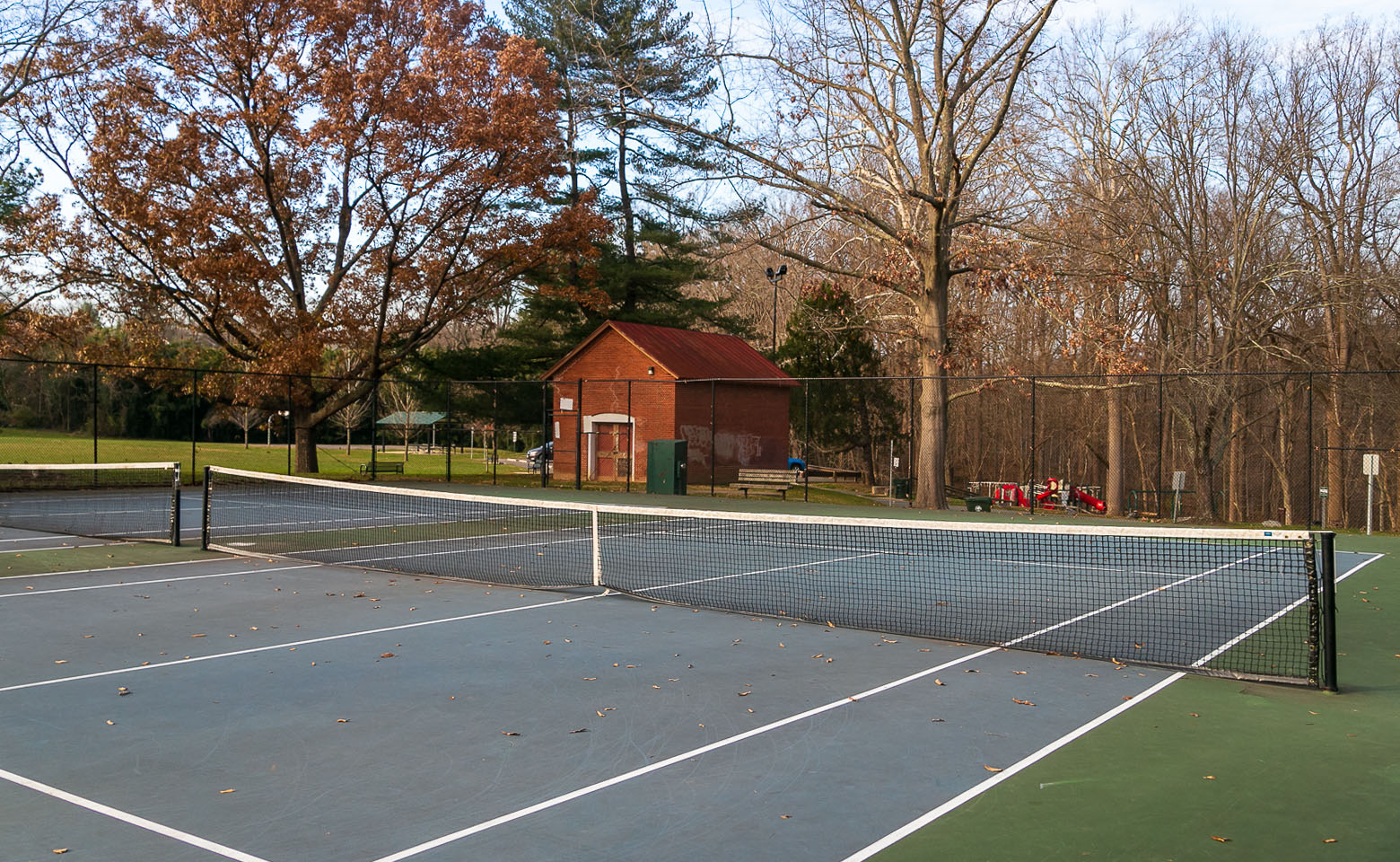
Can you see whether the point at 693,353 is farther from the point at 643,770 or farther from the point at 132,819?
the point at 132,819

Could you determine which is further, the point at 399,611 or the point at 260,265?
the point at 260,265

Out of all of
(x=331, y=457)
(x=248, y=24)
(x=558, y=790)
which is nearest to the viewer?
(x=558, y=790)

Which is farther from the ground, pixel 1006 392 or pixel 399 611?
pixel 1006 392

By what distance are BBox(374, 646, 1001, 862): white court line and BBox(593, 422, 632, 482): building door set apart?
28.1 m

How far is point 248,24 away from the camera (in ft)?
97.2

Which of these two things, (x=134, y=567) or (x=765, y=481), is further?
(x=765, y=481)

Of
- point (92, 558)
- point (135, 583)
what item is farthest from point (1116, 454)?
point (135, 583)

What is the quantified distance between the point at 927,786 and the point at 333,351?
36.5 meters

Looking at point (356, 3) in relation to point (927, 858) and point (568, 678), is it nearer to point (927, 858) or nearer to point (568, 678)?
point (568, 678)

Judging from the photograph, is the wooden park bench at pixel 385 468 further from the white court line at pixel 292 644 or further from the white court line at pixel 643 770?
the white court line at pixel 643 770

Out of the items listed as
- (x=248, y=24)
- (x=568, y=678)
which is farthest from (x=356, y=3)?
(x=568, y=678)

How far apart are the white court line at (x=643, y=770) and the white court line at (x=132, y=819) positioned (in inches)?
25.9

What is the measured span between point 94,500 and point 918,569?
1971 cm

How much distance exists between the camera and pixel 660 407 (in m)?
34.5
